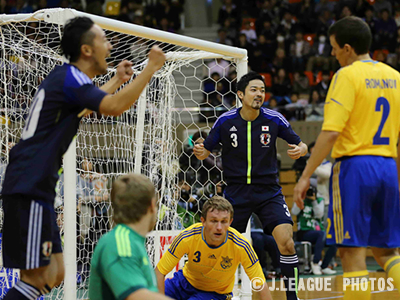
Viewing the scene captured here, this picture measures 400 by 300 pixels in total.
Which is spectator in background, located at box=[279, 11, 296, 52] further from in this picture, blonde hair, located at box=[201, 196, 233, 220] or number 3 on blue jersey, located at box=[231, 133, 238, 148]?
blonde hair, located at box=[201, 196, 233, 220]

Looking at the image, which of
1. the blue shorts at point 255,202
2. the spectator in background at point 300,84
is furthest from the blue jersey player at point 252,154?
the spectator in background at point 300,84

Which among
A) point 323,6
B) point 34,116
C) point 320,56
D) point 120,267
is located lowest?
point 120,267

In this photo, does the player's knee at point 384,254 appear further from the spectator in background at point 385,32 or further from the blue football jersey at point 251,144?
the spectator in background at point 385,32

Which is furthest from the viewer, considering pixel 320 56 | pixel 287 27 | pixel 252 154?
pixel 287 27

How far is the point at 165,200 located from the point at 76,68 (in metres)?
4.13

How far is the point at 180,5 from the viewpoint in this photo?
15.9 metres

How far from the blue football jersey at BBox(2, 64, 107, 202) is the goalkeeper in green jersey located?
2.18ft

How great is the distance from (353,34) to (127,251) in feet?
6.30

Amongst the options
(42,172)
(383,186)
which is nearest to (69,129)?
(42,172)

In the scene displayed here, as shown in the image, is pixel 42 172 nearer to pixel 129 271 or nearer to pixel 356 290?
pixel 129 271

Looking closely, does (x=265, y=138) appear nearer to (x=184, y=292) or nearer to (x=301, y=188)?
(x=184, y=292)

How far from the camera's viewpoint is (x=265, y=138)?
16.9 feet

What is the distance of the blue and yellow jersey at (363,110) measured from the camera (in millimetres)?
3086

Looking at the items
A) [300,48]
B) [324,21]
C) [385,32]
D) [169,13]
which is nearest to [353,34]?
[300,48]
